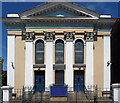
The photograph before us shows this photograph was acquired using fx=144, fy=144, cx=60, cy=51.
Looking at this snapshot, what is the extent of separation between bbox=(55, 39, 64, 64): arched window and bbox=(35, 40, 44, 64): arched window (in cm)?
153

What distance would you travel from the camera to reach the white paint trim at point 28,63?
14906mm

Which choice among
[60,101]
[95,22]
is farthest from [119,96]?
[95,22]

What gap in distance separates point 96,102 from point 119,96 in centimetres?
196

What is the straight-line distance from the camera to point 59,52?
50.8 ft

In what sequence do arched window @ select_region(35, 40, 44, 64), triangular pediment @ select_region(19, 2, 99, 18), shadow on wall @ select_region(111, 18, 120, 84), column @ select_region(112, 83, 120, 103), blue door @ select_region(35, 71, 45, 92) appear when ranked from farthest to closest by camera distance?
shadow on wall @ select_region(111, 18, 120, 84), arched window @ select_region(35, 40, 44, 64), blue door @ select_region(35, 71, 45, 92), triangular pediment @ select_region(19, 2, 99, 18), column @ select_region(112, 83, 120, 103)

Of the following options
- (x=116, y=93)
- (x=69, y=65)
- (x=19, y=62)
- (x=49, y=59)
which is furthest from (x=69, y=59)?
(x=116, y=93)

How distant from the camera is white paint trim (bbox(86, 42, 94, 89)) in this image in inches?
592

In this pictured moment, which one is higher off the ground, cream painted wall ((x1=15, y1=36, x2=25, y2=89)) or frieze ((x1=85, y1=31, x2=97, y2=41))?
frieze ((x1=85, y1=31, x2=97, y2=41))

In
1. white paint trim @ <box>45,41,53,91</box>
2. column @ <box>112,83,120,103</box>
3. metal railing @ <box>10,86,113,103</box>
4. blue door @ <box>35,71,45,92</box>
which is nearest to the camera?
column @ <box>112,83,120,103</box>

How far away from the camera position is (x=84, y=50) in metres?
15.5

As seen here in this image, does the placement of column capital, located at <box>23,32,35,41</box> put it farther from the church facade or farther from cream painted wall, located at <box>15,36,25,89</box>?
cream painted wall, located at <box>15,36,25,89</box>

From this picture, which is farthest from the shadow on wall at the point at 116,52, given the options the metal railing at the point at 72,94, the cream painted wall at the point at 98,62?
the metal railing at the point at 72,94

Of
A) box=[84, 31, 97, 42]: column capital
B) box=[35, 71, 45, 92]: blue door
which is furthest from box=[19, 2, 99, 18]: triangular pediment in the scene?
box=[35, 71, 45, 92]: blue door

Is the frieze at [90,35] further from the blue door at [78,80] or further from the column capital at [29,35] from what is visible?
the column capital at [29,35]
